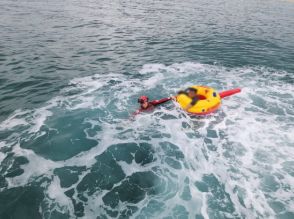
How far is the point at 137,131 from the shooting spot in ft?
39.7

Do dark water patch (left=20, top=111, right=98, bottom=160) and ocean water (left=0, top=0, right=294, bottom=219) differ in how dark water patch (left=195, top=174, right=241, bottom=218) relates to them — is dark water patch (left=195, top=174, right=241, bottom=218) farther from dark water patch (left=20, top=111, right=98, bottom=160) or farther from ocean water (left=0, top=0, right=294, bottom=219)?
dark water patch (left=20, top=111, right=98, bottom=160)

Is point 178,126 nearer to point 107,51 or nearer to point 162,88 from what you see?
point 162,88

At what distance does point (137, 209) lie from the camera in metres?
8.36

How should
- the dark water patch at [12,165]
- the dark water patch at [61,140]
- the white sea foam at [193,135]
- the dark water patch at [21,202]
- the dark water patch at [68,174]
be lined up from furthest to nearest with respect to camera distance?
the dark water patch at [61,140], the dark water patch at [12,165], the dark water patch at [68,174], the white sea foam at [193,135], the dark water patch at [21,202]

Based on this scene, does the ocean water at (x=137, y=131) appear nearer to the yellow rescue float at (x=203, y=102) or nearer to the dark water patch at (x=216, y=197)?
the dark water patch at (x=216, y=197)

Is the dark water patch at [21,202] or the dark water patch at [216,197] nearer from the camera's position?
the dark water patch at [21,202]

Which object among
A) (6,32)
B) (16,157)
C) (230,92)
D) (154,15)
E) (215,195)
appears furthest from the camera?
(154,15)

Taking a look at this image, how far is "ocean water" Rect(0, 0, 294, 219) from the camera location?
28.5 ft

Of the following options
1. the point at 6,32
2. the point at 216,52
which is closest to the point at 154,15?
the point at 216,52

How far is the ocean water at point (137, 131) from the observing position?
8.69 metres

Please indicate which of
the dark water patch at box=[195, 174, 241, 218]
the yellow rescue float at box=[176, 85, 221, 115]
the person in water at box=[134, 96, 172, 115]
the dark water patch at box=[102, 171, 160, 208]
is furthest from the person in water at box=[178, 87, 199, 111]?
the dark water patch at box=[102, 171, 160, 208]

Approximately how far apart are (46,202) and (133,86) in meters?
9.33

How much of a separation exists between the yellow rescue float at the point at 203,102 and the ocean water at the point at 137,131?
0.51 meters

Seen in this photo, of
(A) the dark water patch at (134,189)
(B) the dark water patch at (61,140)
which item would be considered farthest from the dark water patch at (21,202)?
(A) the dark water patch at (134,189)
